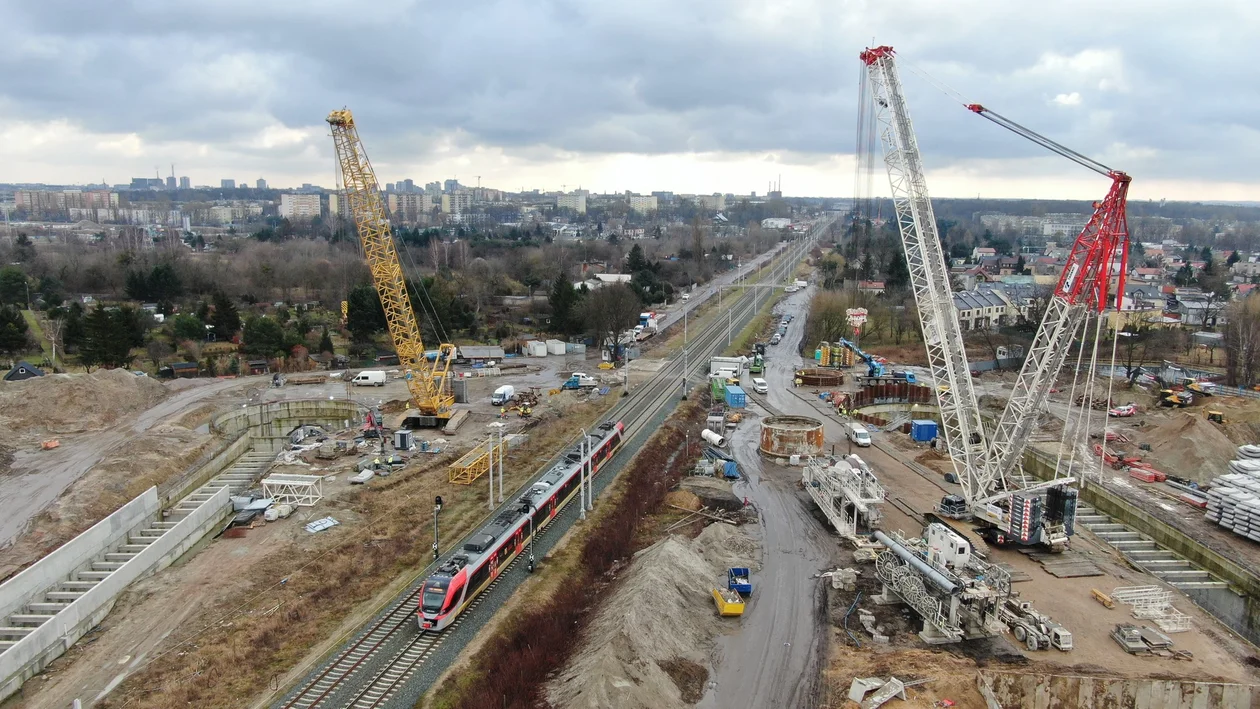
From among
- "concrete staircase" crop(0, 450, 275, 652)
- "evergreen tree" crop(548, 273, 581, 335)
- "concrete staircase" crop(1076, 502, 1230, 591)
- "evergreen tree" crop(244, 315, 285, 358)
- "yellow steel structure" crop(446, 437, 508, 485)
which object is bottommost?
"concrete staircase" crop(1076, 502, 1230, 591)

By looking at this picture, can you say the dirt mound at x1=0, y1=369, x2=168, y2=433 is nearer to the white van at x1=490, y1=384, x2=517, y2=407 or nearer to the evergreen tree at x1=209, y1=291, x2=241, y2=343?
Result: the evergreen tree at x1=209, y1=291, x2=241, y2=343

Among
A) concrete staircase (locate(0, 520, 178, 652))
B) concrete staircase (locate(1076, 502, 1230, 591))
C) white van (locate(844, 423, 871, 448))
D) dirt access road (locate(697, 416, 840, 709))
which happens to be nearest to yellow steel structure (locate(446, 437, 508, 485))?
concrete staircase (locate(0, 520, 178, 652))

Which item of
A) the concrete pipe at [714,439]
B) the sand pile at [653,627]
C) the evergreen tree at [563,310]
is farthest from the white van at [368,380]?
the sand pile at [653,627]

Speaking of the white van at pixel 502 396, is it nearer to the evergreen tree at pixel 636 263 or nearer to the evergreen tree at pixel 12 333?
the evergreen tree at pixel 12 333

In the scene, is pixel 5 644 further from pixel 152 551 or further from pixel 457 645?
pixel 457 645

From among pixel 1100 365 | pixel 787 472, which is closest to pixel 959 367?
pixel 787 472
